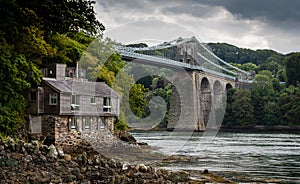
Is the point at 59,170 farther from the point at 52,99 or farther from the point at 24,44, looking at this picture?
the point at 24,44

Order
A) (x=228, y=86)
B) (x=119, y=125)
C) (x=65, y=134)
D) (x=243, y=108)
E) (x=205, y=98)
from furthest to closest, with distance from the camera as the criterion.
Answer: (x=228, y=86)
(x=243, y=108)
(x=205, y=98)
(x=119, y=125)
(x=65, y=134)

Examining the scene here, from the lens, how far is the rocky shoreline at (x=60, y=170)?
15.8 metres

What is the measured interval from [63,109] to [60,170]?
8.36 meters

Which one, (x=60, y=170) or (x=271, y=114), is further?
(x=271, y=114)

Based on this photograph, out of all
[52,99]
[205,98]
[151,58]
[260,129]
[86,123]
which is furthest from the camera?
[205,98]

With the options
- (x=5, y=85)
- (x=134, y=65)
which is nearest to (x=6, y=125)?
(x=5, y=85)

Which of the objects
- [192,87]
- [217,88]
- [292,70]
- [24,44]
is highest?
[292,70]

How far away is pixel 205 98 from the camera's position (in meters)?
80.9

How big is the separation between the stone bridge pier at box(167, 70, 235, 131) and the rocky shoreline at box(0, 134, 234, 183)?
46.1m

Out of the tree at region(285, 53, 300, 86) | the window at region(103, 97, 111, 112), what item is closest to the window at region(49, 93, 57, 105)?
the window at region(103, 97, 111, 112)

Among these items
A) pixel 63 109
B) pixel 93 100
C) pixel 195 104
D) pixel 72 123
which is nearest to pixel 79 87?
pixel 93 100

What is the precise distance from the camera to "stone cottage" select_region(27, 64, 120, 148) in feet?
80.3

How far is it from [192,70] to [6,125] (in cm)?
5411

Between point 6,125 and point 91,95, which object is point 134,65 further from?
point 6,125
